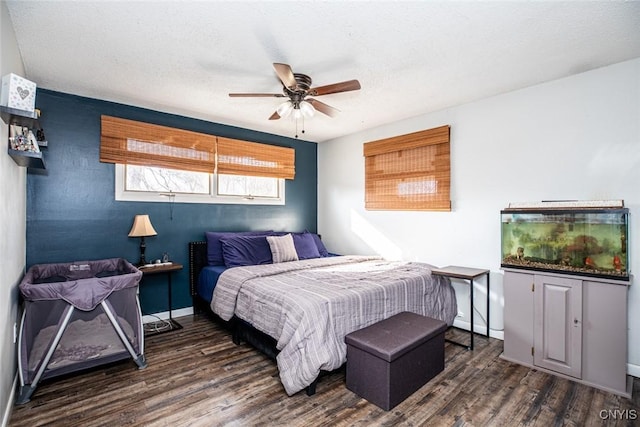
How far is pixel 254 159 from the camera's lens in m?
4.59

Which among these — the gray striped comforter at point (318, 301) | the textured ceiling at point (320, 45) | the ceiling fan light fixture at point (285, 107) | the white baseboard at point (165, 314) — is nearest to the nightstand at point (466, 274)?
the gray striped comforter at point (318, 301)

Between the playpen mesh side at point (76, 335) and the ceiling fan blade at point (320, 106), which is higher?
the ceiling fan blade at point (320, 106)

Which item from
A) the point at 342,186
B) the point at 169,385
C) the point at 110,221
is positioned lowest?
the point at 169,385

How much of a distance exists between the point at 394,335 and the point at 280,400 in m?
0.93

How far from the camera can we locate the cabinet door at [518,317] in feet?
8.88

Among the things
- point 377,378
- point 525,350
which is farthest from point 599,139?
point 377,378

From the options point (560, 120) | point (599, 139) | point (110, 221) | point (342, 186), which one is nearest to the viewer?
point (599, 139)

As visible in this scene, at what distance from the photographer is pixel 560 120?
9.44 ft

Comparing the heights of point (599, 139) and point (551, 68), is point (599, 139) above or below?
below

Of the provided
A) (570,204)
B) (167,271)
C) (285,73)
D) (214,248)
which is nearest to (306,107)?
(285,73)

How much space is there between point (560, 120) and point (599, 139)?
Result: 0.35 m

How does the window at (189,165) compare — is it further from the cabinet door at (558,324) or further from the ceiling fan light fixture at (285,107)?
the cabinet door at (558,324)

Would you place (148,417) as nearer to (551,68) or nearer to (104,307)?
(104,307)

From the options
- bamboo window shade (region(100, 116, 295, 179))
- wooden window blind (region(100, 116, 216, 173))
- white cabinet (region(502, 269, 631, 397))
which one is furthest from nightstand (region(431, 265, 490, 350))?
wooden window blind (region(100, 116, 216, 173))
